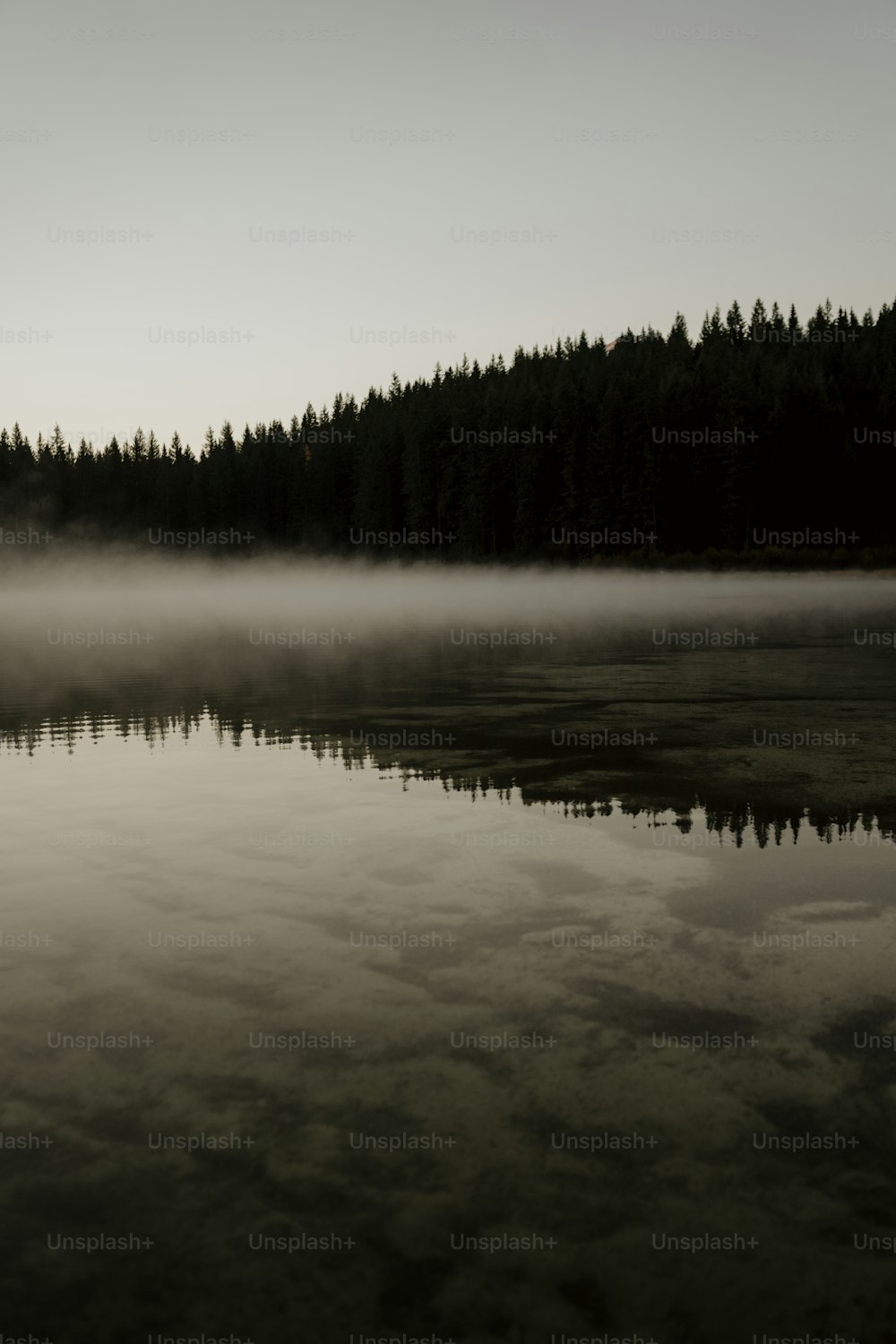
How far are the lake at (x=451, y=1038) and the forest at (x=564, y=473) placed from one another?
3305 inches

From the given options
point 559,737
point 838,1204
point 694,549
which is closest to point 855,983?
point 838,1204

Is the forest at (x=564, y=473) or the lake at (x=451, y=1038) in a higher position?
the forest at (x=564, y=473)

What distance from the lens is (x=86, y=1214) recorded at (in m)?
4.07

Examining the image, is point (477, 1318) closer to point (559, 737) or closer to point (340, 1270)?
point (340, 1270)

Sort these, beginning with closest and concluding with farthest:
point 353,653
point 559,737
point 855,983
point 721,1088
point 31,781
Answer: point 721,1088 < point 855,983 < point 31,781 < point 559,737 < point 353,653

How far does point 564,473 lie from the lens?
326ft

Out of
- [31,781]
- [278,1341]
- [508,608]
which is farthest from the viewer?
[508,608]

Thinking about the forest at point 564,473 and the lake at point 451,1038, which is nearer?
the lake at point 451,1038

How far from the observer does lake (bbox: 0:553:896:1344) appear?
12.2 ft

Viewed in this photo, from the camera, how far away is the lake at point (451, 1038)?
3.71 m

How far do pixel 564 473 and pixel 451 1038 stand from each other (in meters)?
96.5

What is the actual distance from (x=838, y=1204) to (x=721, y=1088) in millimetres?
928

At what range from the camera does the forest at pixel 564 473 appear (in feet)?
315

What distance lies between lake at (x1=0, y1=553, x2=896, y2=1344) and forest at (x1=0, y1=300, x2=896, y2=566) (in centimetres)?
8394
